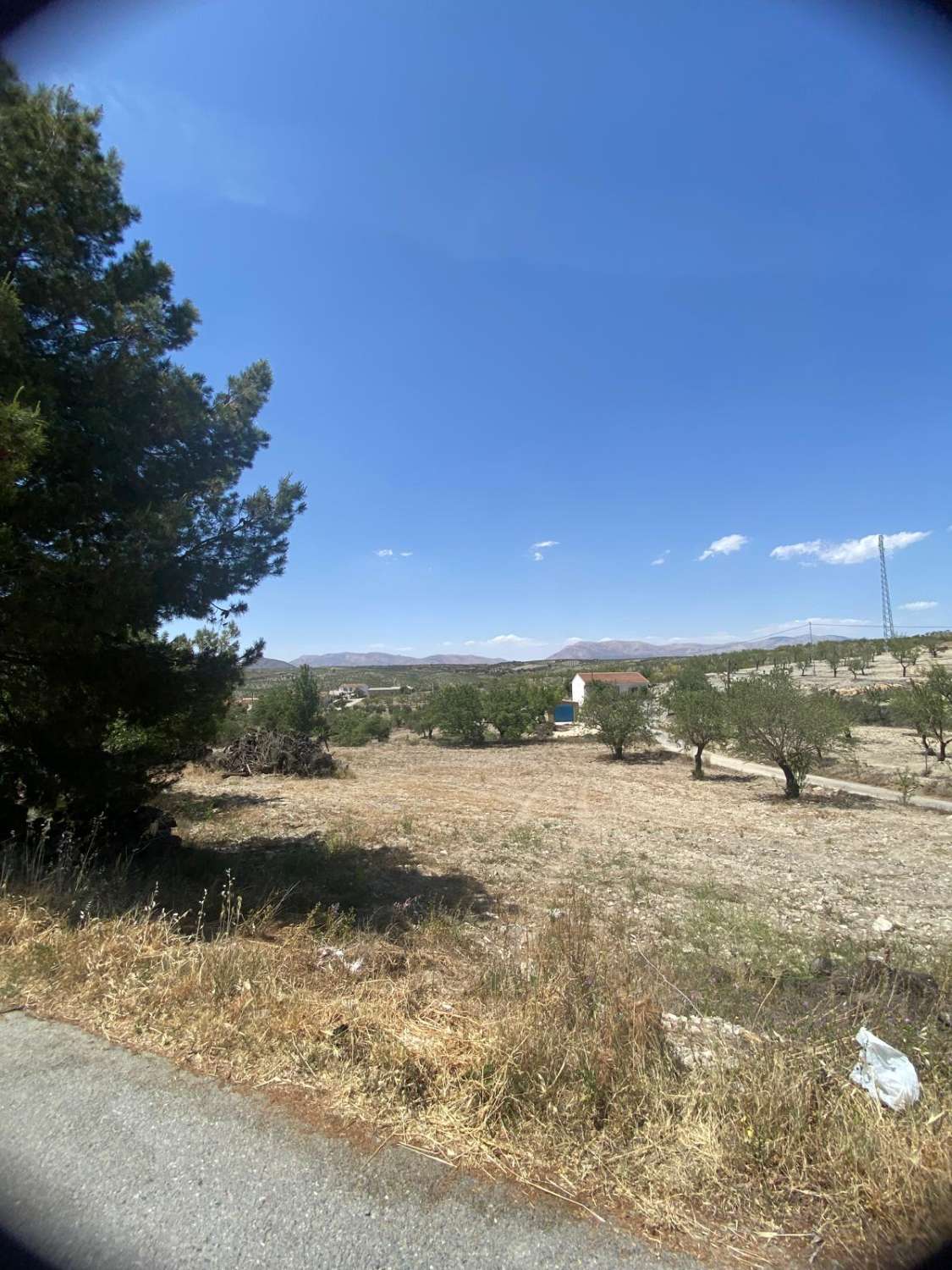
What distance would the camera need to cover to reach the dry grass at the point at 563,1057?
1.93 meters

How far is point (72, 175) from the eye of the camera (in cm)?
594

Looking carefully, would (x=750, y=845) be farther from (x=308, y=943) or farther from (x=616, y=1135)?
(x=616, y=1135)

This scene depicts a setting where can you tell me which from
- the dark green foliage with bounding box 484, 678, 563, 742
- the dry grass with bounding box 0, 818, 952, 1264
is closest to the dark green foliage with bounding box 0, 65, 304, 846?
the dry grass with bounding box 0, 818, 952, 1264

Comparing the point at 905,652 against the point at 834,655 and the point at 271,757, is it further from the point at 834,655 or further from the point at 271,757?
the point at 271,757

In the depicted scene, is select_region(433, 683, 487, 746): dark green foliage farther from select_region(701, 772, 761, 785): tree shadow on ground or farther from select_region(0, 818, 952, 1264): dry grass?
select_region(0, 818, 952, 1264): dry grass

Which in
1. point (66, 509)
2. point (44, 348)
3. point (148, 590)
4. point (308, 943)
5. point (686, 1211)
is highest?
point (44, 348)

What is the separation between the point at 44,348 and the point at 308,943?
21.5 ft

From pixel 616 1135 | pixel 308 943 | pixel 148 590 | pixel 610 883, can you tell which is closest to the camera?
pixel 616 1135

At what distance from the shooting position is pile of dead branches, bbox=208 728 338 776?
21.0 meters

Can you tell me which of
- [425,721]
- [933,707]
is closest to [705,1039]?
[933,707]

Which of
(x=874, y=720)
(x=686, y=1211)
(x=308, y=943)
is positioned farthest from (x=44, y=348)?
(x=874, y=720)

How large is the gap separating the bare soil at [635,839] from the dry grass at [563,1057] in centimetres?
330

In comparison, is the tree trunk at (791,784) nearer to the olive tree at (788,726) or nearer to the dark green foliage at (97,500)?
the olive tree at (788,726)

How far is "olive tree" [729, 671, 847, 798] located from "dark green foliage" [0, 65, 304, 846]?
16.7 meters
